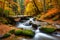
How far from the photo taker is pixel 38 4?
26859 mm

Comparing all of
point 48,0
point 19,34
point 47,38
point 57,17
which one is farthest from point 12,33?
point 48,0

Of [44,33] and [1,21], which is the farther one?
[1,21]

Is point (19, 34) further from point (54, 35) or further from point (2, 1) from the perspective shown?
point (2, 1)

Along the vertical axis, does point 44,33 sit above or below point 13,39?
above

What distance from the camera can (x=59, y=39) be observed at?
10.2 meters

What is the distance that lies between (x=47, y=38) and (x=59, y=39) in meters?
0.93

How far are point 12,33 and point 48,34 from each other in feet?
9.87

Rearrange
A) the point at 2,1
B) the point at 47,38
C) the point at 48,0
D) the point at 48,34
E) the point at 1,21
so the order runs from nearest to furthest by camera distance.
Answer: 1. the point at 47,38
2. the point at 48,34
3. the point at 1,21
4. the point at 2,1
5. the point at 48,0

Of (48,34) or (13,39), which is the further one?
(48,34)

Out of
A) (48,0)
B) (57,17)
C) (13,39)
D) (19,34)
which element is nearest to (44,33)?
(19,34)

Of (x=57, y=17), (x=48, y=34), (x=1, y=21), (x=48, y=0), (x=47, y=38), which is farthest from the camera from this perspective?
(x=48, y=0)

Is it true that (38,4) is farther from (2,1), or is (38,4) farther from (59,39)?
(59,39)

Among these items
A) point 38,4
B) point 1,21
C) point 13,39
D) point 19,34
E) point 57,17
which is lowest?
point 13,39

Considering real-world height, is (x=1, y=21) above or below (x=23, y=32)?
above
